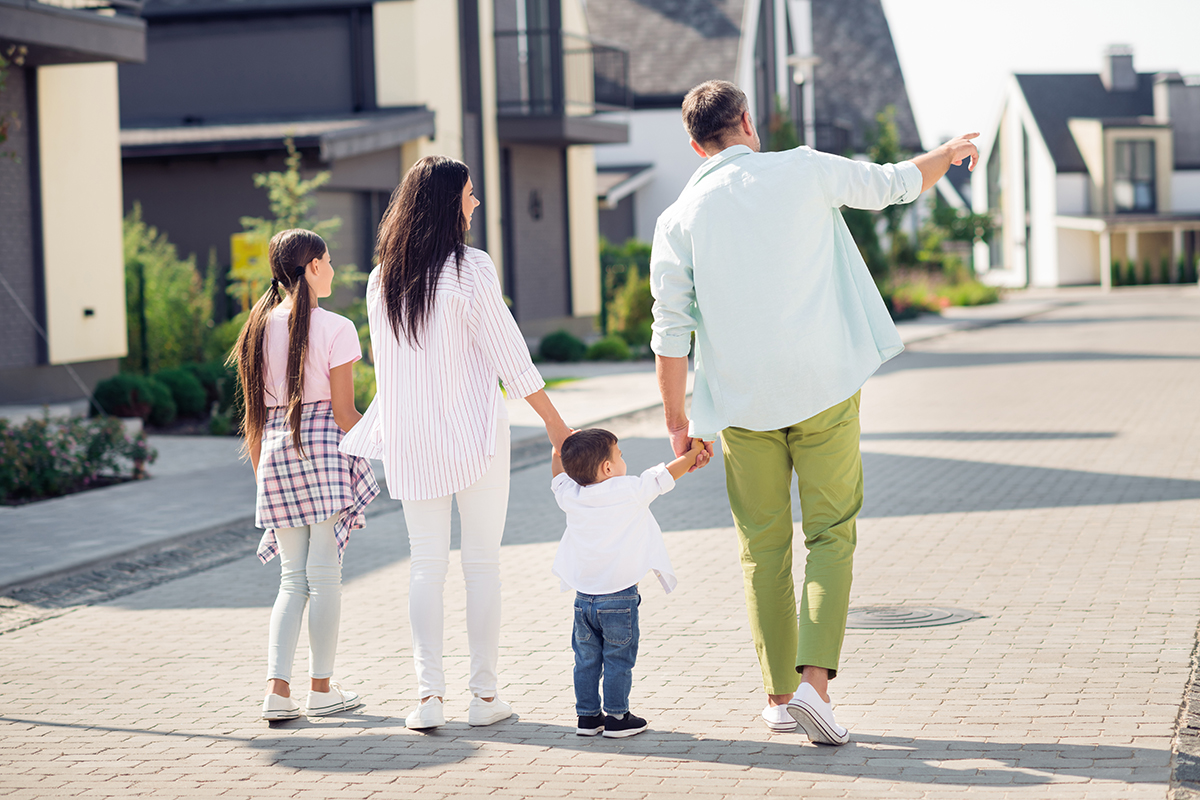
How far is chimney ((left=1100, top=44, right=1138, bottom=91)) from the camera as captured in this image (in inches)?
2432

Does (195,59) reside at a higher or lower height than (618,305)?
higher

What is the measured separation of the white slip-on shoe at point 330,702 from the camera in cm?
485

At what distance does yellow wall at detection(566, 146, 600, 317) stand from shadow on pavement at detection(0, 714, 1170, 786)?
22.2 metres

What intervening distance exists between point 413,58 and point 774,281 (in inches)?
691

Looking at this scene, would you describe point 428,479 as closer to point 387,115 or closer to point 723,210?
point 723,210

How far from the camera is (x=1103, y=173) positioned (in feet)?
187

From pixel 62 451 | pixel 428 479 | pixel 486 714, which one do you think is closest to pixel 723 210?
pixel 428 479

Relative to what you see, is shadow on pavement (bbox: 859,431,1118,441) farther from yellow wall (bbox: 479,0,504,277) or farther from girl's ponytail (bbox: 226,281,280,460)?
yellow wall (bbox: 479,0,504,277)

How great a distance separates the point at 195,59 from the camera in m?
21.4

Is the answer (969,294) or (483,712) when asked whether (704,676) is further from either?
(969,294)

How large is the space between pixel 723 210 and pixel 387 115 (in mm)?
17011

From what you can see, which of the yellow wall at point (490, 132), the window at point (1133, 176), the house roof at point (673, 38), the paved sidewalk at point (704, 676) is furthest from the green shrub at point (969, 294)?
the paved sidewalk at point (704, 676)

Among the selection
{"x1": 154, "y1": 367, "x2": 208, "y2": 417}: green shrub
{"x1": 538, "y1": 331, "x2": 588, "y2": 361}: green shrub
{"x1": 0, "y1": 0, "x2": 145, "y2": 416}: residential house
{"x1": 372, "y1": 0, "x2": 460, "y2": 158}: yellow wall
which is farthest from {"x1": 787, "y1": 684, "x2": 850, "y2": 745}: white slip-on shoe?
{"x1": 538, "y1": 331, "x2": 588, "y2": 361}: green shrub

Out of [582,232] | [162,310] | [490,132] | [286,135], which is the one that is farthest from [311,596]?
[582,232]
